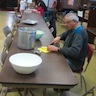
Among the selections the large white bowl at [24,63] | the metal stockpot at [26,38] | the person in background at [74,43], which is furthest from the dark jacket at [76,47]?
the large white bowl at [24,63]

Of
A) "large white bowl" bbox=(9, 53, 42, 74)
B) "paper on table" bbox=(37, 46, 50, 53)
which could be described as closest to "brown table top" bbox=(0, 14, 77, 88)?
"large white bowl" bbox=(9, 53, 42, 74)

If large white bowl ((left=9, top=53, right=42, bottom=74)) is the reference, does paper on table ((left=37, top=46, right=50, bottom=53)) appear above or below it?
below

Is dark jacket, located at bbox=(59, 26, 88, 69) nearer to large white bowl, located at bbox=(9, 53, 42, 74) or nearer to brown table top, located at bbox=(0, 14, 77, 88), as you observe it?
brown table top, located at bbox=(0, 14, 77, 88)

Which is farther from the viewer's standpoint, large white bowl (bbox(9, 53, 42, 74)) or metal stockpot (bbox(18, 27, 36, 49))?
metal stockpot (bbox(18, 27, 36, 49))

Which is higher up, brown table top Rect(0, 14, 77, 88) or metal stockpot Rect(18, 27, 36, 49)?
metal stockpot Rect(18, 27, 36, 49)

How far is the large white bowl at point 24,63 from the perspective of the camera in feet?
5.13

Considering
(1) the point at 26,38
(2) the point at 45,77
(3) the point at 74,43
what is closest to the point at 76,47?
(3) the point at 74,43

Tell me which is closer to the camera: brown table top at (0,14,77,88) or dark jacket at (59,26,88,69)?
brown table top at (0,14,77,88)

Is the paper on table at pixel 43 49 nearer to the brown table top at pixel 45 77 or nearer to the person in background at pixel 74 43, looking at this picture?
the person in background at pixel 74 43

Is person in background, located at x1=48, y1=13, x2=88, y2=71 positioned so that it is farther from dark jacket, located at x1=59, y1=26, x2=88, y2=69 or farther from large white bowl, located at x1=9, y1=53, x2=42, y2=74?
large white bowl, located at x1=9, y1=53, x2=42, y2=74

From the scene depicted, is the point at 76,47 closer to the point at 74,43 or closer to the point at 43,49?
the point at 74,43

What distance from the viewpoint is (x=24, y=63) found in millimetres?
1717

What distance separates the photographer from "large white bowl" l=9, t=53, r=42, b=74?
1.56m

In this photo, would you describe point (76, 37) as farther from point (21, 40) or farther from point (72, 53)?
point (21, 40)
